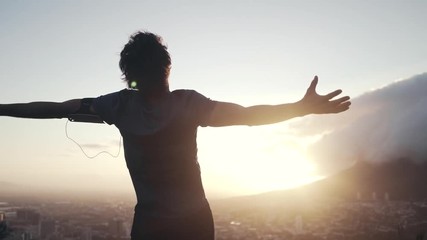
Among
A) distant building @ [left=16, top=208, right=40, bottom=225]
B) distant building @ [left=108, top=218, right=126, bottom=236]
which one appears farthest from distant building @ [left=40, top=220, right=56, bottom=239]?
distant building @ [left=108, top=218, right=126, bottom=236]

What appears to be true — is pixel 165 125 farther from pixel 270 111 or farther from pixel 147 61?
pixel 270 111

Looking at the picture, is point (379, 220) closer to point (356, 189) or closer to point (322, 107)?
point (356, 189)

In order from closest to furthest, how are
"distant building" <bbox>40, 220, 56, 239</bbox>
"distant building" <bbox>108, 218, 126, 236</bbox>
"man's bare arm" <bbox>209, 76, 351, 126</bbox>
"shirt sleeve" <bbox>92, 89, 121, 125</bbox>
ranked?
"man's bare arm" <bbox>209, 76, 351, 126</bbox> → "shirt sleeve" <bbox>92, 89, 121, 125</bbox> → "distant building" <bbox>40, 220, 56, 239</bbox> → "distant building" <bbox>108, 218, 126, 236</bbox>

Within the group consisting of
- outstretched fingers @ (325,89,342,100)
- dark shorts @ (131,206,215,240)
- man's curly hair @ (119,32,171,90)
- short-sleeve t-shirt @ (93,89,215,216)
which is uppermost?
man's curly hair @ (119,32,171,90)

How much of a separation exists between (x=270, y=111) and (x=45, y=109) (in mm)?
1034

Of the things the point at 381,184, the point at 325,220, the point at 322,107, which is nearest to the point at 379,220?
the point at 325,220

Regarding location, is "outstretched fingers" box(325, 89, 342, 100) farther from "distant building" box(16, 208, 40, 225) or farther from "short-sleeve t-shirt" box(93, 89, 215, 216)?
"distant building" box(16, 208, 40, 225)

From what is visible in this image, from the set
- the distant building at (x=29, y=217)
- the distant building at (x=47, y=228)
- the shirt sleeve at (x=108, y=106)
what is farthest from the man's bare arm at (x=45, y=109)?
the distant building at (x=29, y=217)

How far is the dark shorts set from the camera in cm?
175

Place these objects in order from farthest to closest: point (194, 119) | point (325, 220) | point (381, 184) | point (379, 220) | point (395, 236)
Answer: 1. point (381, 184)
2. point (325, 220)
3. point (379, 220)
4. point (395, 236)
5. point (194, 119)

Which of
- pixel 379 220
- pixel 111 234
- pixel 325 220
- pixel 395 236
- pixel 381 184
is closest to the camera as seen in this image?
pixel 395 236

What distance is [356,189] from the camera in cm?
8581

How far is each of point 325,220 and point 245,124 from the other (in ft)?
194

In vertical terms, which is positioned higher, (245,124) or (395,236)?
(245,124)
